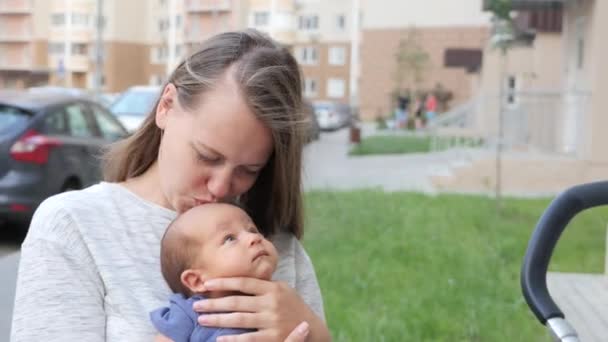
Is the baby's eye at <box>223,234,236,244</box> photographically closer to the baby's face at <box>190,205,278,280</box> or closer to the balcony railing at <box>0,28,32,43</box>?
the baby's face at <box>190,205,278,280</box>

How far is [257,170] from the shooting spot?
1898mm

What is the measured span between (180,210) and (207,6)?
30970 millimetres

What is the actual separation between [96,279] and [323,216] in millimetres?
7776

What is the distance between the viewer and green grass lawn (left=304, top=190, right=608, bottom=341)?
5.08 m

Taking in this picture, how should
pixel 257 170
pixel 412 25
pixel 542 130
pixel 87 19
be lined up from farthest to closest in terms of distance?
1. pixel 412 25
2. pixel 87 19
3. pixel 542 130
4. pixel 257 170

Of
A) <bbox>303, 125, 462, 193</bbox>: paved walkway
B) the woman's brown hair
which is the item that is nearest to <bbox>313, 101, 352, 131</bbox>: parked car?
<bbox>303, 125, 462, 193</bbox>: paved walkway

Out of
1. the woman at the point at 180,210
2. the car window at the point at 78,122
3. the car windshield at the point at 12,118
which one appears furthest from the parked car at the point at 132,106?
the woman at the point at 180,210

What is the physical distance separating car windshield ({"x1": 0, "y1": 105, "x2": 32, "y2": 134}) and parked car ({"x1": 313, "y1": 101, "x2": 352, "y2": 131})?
101 ft

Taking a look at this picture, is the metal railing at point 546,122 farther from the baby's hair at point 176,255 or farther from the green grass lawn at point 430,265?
the baby's hair at point 176,255

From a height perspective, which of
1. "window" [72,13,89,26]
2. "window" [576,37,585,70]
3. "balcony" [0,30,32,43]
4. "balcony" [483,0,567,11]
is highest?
"window" [72,13,89,26]

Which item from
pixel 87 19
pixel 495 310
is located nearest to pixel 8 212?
pixel 495 310

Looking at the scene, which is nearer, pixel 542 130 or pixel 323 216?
pixel 323 216

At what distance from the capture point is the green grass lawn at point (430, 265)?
508cm

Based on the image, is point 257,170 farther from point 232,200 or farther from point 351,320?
point 351,320
